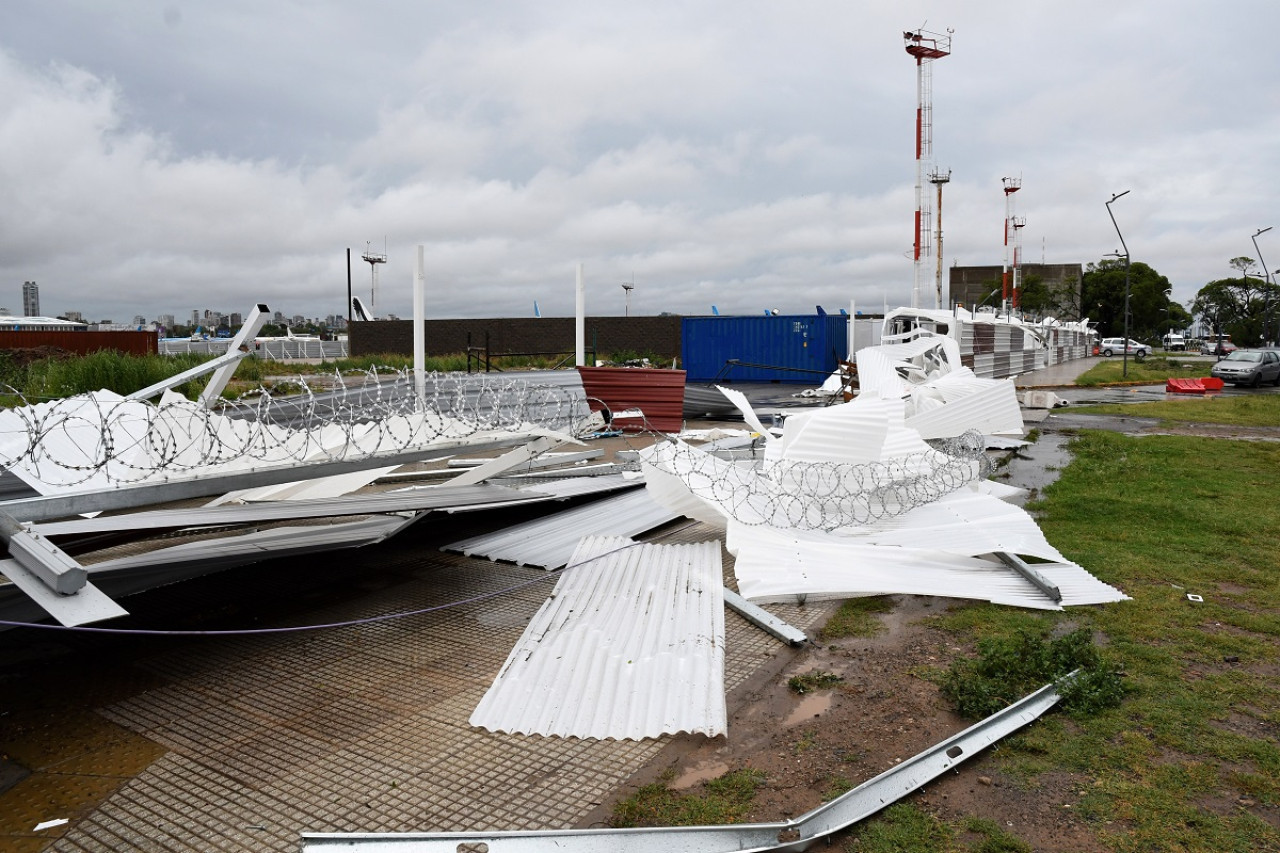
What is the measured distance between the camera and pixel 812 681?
158 inches

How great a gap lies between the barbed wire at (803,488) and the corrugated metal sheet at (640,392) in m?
6.34

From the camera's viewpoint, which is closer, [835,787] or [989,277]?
[835,787]

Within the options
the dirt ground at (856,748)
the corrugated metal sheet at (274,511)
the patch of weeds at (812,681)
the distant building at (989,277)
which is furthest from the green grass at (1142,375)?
the distant building at (989,277)

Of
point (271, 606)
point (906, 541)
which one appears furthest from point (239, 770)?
point (906, 541)

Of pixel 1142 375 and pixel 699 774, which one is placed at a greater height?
pixel 1142 375

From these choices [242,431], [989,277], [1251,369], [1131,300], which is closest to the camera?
[242,431]

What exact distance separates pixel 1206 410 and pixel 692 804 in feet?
60.9

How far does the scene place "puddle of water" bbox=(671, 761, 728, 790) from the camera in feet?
10.3

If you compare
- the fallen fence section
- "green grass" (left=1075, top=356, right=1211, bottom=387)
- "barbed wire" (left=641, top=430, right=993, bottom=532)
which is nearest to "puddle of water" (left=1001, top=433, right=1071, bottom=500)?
"barbed wire" (left=641, top=430, right=993, bottom=532)

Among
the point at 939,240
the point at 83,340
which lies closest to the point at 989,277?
the point at 939,240

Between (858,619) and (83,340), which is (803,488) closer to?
(858,619)

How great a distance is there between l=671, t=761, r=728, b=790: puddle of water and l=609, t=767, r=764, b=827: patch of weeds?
3 cm

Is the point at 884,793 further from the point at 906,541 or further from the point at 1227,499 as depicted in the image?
the point at 1227,499

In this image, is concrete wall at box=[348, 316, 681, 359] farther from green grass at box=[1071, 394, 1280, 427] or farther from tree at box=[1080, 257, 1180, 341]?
tree at box=[1080, 257, 1180, 341]
